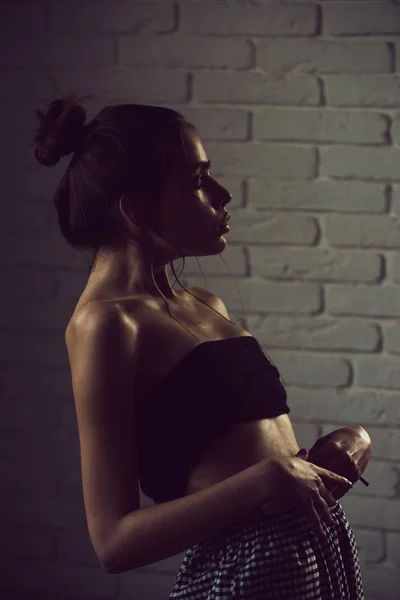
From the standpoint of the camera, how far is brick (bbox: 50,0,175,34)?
5.46ft

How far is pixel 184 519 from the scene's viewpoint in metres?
0.87

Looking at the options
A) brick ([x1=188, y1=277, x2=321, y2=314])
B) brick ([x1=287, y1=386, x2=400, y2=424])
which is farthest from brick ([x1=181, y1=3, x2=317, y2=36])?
brick ([x1=287, y1=386, x2=400, y2=424])

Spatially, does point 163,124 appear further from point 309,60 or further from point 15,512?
point 15,512

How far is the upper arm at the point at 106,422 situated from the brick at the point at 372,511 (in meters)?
0.84

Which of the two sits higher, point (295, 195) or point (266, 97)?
point (266, 97)

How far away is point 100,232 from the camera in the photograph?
103 centimetres

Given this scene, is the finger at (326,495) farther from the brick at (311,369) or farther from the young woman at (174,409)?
the brick at (311,369)

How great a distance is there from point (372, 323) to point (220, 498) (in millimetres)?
841

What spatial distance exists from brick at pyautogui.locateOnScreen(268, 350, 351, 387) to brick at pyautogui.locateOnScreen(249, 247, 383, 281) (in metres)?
0.17

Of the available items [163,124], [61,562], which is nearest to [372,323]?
[163,124]

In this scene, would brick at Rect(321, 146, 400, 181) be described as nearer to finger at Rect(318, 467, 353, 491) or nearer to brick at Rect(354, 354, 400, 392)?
brick at Rect(354, 354, 400, 392)

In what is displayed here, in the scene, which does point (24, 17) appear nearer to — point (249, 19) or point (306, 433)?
point (249, 19)

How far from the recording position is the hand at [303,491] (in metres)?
0.83

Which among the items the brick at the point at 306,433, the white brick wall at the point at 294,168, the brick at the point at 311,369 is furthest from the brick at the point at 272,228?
the brick at the point at 306,433
